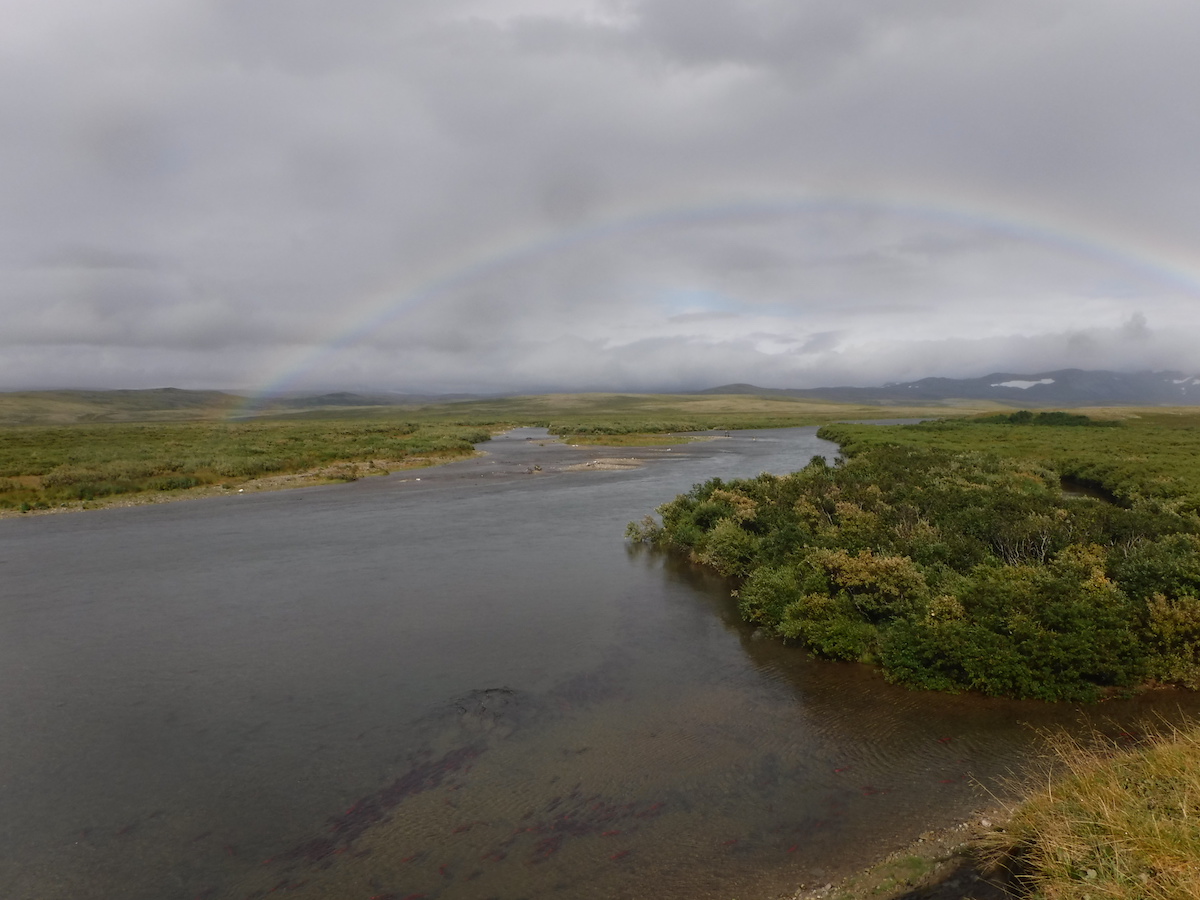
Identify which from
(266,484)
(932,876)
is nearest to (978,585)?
(932,876)

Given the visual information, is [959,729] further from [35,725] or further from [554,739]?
[35,725]

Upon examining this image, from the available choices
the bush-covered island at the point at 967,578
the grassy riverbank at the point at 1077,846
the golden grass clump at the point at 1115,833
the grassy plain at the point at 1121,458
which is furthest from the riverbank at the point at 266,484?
the golden grass clump at the point at 1115,833

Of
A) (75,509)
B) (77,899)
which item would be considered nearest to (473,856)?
(77,899)

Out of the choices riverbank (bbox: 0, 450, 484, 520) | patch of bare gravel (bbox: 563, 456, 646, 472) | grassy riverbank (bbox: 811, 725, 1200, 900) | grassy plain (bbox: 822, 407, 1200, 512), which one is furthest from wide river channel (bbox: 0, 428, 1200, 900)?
patch of bare gravel (bbox: 563, 456, 646, 472)

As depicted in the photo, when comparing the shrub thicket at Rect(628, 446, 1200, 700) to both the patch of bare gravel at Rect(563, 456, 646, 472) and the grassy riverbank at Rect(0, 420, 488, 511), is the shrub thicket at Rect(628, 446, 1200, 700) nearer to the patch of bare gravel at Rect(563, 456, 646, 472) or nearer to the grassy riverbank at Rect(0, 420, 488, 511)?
the patch of bare gravel at Rect(563, 456, 646, 472)

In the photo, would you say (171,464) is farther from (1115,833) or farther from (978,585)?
(1115,833)

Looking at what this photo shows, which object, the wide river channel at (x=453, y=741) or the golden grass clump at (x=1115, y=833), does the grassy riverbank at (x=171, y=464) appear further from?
the golden grass clump at (x=1115, y=833)
